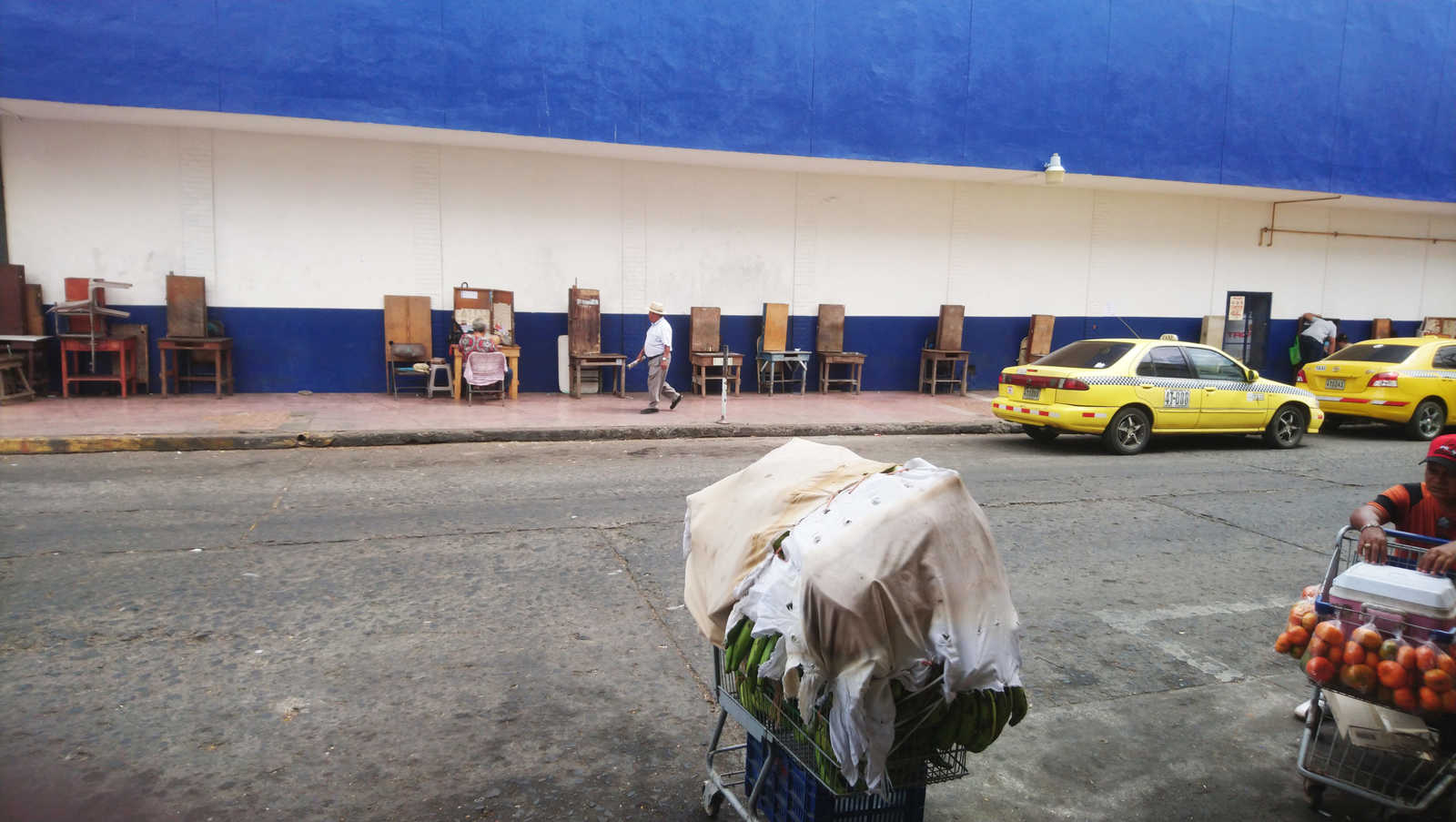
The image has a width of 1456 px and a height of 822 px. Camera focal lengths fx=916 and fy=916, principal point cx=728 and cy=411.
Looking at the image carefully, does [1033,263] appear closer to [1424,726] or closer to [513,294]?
[513,294]

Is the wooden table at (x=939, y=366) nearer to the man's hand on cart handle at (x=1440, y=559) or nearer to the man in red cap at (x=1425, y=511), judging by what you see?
the man in red cap at (x=1425, y=511)

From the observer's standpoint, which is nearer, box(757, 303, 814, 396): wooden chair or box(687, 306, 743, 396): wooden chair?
box(687, 306, 743, 396): wooden chair

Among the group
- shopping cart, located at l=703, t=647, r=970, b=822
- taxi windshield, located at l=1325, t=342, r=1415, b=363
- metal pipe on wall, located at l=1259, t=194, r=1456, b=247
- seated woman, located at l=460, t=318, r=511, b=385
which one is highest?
metal pipe on wall, located at l=1259, t=194, r=1456, b=247

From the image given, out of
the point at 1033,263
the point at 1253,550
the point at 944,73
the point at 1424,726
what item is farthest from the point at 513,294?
the point at 1424,726

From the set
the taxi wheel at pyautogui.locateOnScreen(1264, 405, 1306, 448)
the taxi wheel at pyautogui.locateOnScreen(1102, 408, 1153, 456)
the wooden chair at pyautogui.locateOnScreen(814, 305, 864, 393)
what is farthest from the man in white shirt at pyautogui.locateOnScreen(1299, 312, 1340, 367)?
the taxi wheel at pyautogui.locateOnScreen(1102, 408, 1153, 456)

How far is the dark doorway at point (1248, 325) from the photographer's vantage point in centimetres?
2061

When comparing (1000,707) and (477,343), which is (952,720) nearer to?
(1000,707)

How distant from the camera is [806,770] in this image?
285 centimetres

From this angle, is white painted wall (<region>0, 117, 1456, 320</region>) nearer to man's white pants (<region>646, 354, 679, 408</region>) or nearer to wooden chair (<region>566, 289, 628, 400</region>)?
wooden chair (<region>566, 289, 628, 400</region>)

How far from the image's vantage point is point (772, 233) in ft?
55.3

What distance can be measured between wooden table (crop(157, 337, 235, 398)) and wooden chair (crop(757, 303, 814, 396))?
8690mm

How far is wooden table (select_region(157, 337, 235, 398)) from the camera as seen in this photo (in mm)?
13445

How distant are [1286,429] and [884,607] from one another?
1275 cm

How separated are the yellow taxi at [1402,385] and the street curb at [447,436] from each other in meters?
5.03
